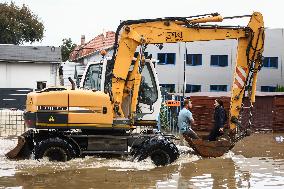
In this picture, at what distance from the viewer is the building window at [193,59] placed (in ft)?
145

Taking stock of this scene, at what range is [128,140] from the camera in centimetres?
1378

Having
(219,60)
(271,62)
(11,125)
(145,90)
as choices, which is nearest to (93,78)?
(145,90)

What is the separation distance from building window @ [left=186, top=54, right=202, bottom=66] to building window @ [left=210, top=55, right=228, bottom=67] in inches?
40.6

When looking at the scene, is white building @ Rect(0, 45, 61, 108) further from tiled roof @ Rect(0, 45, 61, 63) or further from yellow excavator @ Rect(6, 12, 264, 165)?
yellow excavator @ Rect(6, 12, 264, 165)

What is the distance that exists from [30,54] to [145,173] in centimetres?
3258

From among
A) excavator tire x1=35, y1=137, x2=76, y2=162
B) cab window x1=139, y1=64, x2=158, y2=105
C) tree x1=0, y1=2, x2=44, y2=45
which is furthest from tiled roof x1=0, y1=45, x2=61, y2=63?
excavator tire x1=35, y1=137, x2=76, y2=162

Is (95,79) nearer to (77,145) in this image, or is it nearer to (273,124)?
(77,145)

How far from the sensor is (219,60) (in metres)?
44.2

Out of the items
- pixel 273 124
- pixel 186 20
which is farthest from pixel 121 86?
pixel 273 124

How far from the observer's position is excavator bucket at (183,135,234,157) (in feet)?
48.5

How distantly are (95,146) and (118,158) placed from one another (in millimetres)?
863

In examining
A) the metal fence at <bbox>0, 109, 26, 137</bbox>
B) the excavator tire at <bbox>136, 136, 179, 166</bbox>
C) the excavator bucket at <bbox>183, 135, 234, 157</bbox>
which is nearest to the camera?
the excavator tire at <bbox>136, 136, 179, 166</bbox>

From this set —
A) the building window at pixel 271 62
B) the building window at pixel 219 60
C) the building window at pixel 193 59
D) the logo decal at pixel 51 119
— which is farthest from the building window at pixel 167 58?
the logo decal at pixel 51 119

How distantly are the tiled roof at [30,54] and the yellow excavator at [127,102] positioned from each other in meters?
27.6
